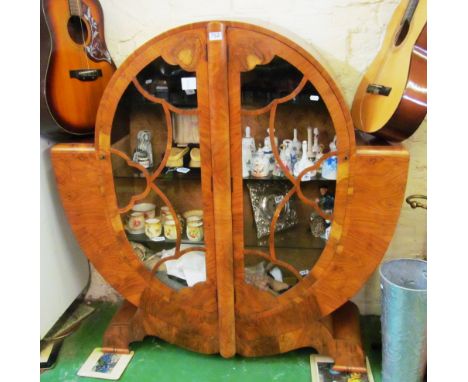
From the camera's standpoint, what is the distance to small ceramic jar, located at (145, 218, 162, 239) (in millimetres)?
1997

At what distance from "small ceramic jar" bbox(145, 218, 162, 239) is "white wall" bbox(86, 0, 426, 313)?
77cm

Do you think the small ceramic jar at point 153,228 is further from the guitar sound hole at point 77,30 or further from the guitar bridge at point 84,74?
the guitar sound hole at point 77,30

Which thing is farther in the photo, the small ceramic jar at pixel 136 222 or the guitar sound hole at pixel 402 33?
the small ceramic jar at pixel 136 222

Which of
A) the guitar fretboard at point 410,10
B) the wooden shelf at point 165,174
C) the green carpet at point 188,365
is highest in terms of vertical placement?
the guitar fretboard at point 410,10

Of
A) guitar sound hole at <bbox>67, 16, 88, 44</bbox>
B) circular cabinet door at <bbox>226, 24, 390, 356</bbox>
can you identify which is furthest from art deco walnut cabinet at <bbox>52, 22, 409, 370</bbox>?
guitar sound hole at <bbox>67, 16, 88, 44</bbox>

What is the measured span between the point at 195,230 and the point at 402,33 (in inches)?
42.4

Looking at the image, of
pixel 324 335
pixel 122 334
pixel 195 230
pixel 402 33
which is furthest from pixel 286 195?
pixel 122 334

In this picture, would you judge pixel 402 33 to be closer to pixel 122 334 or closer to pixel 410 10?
pixel 410 10

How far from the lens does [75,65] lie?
1.88m

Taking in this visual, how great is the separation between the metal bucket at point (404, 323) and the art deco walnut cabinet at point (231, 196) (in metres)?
0.13

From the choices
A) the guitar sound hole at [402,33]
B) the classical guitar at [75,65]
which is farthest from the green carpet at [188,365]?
the guitar sound hole at [402,33]

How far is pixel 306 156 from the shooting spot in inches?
71.3

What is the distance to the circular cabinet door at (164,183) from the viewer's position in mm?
1756
